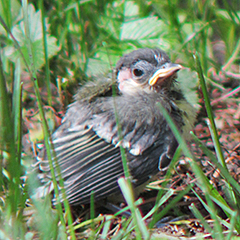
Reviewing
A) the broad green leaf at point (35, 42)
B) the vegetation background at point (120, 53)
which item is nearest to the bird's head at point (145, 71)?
the vegetation background at point (120, 53)

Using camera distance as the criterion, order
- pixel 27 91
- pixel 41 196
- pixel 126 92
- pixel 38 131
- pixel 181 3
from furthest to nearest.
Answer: pixel 181 3 → pixel 27 91 → pixel 38 131 → pixel 126 92 → pixel 41 196

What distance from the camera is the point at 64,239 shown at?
2.59 ft

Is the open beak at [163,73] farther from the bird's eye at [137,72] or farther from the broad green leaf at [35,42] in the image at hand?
the broad green leaf at [35,42]

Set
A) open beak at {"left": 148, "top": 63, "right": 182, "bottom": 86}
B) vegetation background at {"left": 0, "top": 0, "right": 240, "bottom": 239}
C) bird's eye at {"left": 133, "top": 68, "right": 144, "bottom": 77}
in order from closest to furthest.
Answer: open beak at {"left": 148, "top": 63, "right": 182, "bottom": 86} < bird's eye at {"left": 133, "top": 68, "right": 144, "bottom": 77} < vegetation background at {"left": 0, "top": 0, "right": 240, "bottom": 239}

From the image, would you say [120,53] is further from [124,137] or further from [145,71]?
Result: [124,137]

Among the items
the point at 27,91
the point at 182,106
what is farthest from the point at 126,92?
the point at 27,91

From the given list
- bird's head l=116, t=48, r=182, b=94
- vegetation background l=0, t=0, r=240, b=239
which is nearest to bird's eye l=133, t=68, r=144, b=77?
bird's head l=116, t=48, r=182, b=94

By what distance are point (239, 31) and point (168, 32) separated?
0.49 metres

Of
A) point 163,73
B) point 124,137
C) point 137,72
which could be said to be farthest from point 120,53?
point 124,137

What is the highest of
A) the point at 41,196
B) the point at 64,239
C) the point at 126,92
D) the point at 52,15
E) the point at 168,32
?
the point at 52,15

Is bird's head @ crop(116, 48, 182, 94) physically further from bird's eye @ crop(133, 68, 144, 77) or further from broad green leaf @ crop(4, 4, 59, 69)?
broad green leaf @ crop(4, 4, 59, 69)

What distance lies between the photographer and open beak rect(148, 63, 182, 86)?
125cm

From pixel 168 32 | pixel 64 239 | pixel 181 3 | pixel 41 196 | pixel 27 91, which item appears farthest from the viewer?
pixel 181 3

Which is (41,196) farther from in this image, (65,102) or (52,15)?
(52,15)
